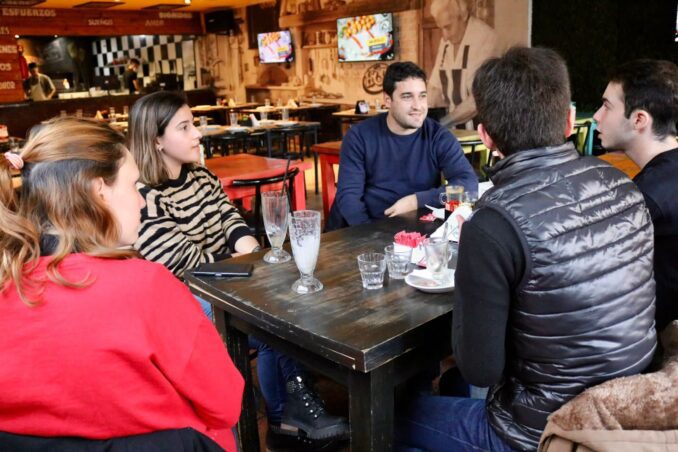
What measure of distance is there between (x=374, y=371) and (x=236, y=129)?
5939 mm

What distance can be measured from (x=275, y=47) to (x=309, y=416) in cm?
979

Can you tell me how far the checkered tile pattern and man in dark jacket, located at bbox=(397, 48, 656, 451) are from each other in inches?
496

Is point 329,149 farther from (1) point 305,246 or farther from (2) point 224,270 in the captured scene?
(1) point 305,246

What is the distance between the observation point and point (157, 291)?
0.97m

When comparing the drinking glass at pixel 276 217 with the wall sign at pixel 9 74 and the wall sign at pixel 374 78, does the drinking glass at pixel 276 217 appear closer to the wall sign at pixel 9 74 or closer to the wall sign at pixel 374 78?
the wall sign at pixel 374 78

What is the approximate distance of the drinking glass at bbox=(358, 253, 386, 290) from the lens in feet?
5.04

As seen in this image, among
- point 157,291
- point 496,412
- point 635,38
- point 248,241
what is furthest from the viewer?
point 635,38

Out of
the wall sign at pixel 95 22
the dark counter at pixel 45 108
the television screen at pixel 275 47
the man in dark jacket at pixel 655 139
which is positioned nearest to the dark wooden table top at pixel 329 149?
the man in dark jacket at pixel 655 139

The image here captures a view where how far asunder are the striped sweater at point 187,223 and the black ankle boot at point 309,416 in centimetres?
62

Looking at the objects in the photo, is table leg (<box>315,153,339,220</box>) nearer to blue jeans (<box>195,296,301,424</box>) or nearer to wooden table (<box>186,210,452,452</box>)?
blue jeans (<box>195,296,301,424</box>)

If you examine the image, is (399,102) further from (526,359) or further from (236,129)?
(236,129)

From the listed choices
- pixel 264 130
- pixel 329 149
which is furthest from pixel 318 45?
pixel 329 149

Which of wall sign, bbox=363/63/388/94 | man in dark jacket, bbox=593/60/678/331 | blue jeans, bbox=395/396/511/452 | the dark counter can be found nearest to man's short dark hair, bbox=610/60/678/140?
man in dark jacket, bbox=593/60/678/331

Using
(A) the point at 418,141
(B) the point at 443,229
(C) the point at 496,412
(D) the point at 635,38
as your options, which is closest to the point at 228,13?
(D) the point at 635,38
